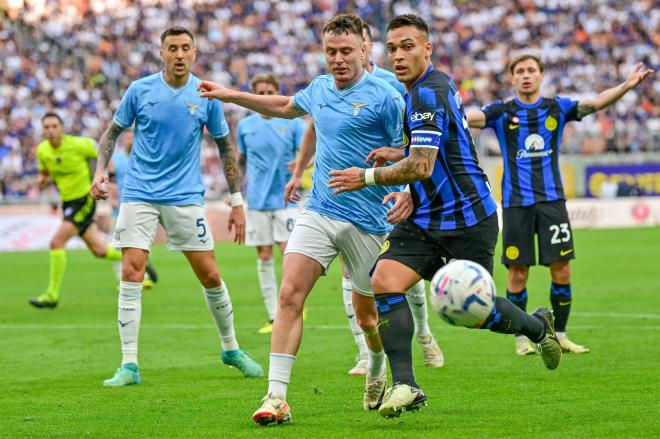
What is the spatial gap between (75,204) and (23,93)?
75.7 ft

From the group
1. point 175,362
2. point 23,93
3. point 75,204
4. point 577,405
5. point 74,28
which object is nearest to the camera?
point 577,405

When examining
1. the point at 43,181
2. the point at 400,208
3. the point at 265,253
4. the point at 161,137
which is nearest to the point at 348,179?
the point at 400,208

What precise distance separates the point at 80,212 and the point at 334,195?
9.54 metres

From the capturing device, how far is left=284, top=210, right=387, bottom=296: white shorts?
22.9ft

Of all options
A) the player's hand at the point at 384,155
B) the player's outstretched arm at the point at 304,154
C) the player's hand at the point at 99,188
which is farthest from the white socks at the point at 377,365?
the player's hand at the point at 99,188

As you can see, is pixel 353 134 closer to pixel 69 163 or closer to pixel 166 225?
pixel 166 225

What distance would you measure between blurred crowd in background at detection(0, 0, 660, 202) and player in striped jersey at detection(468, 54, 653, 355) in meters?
25.6

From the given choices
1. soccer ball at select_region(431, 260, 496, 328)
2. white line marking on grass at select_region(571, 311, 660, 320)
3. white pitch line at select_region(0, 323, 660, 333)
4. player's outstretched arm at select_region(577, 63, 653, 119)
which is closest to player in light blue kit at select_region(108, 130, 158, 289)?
white pitch line at select_region(0, 323, 660, 333)

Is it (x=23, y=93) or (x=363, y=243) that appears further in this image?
(x=23, y=93)

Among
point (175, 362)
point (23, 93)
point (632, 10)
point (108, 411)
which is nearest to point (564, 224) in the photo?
point (175, 362)

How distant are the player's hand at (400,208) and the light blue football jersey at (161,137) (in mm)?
2803

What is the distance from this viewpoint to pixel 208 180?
33156 millimetres

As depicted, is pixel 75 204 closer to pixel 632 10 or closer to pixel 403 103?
pixel 403 103

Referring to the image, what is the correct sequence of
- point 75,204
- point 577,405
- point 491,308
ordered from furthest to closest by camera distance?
point 75,204
point 577,405
point 491,308
